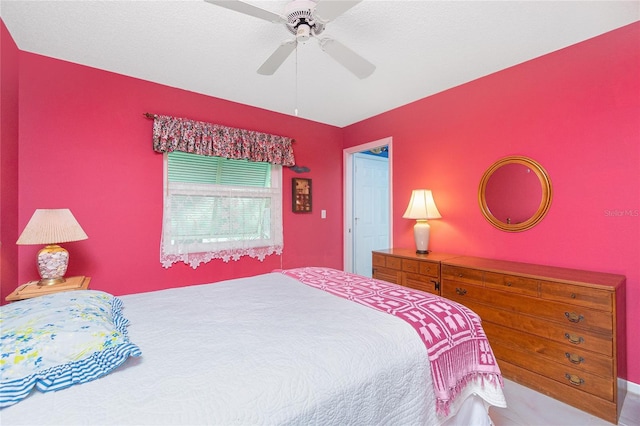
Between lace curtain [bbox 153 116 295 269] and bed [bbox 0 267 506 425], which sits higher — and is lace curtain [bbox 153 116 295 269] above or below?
above

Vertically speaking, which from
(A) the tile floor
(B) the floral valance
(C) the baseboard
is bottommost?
(A) the tile floor

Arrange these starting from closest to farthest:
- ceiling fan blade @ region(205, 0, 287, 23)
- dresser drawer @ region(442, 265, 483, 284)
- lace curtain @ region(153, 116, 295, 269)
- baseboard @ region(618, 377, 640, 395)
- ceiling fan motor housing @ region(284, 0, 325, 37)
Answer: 1. ceiling fan blade @ region(205, 0, 287, 23)
2. ceiling fan motor housing @ region(284, 0, 325, 37)
3. baseboard @ region(618, 377, 640, 395)
4. dresser drawer @ region(442, 265, 483, 284)
5. lace curtain @ region(153, 116, 295, 269)

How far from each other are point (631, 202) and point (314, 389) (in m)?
2.46

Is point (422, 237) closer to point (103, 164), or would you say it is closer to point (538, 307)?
point (538, 307)

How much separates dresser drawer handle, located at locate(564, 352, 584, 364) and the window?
2.76m

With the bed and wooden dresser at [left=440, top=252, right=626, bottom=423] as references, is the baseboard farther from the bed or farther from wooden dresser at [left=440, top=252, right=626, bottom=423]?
the bed

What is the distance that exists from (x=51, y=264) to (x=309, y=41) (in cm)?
245

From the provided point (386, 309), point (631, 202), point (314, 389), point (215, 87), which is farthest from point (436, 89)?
point (314, 389)

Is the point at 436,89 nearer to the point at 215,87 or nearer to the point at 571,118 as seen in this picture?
the point at 571,118

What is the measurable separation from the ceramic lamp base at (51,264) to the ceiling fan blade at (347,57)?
2320 mm

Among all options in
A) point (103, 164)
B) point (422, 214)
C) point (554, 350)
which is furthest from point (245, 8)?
point (554, 350)

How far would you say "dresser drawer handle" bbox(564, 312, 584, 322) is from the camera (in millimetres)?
1799

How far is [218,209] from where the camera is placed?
318cm

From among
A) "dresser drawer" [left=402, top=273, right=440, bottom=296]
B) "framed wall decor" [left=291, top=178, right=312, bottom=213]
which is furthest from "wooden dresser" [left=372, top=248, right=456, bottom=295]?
"framed wall decor" [left=291, top=178, right=312, bottom=213]
